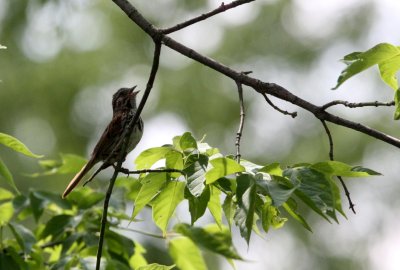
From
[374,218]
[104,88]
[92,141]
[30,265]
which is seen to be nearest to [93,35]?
[104,88]

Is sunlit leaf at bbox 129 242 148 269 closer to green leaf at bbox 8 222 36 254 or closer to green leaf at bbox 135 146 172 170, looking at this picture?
green leaf at bbox 8 222 36 254

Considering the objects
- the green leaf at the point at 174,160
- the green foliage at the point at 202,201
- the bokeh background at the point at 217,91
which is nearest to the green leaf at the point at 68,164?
the green foliage at the point at 202,201

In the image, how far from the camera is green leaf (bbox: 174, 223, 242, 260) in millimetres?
4242

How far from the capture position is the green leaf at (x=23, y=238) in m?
3.84

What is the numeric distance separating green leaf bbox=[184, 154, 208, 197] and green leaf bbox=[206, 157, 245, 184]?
0.05 meters

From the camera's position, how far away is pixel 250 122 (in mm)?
20547

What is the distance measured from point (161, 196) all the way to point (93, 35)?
60.8 feet

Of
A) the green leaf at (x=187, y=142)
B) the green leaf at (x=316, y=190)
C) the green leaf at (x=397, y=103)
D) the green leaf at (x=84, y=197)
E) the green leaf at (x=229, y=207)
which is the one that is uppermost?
the green leaf at (x=397, y=103)

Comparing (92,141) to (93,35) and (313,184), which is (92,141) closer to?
(93,35)

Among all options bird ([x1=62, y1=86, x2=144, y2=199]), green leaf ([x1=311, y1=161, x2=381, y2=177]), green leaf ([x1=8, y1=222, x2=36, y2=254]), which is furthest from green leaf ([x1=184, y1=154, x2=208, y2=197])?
bird ([x1=62, y1=86, x2=144, y2=199])

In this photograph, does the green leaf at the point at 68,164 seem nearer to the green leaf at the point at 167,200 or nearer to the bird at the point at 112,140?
the bird at the point at 112,140

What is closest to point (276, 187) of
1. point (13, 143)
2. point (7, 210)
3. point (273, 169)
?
point (273, 169)

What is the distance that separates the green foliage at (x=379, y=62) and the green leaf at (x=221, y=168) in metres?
0.46

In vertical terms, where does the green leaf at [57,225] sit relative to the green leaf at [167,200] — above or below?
below
